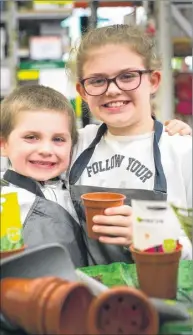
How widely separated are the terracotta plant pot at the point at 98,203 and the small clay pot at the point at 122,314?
0.35 m

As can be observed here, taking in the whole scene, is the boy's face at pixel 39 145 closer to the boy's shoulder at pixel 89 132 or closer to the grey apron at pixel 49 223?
the grey apron at pixel 49 223

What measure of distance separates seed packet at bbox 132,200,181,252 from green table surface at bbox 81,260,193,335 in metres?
0.09

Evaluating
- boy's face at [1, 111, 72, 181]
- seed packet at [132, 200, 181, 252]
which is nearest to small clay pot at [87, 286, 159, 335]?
seed packet at [132, 200, 181, 252]

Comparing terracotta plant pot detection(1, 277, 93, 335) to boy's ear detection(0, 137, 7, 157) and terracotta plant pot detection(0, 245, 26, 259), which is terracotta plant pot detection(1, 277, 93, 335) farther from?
boy's ear detection(0, 137, 7, 157)

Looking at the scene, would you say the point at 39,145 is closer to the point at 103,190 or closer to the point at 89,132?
the point at 103,190

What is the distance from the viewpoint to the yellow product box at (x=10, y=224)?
3.11 feet

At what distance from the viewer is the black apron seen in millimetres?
1213

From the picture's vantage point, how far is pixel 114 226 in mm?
1104

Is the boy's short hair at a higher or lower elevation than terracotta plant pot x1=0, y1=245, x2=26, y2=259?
higher

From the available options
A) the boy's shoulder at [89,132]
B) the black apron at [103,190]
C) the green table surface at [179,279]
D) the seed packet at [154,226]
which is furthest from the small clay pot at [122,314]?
the boy's shoulder at [89,132]

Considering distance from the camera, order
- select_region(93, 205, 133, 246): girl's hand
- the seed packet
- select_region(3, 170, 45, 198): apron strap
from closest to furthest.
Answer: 1. the seed packet
2. select_region(93, 205, 133, 246): girl's hand
3. select_region(3, 170, 45, 198): apron strap

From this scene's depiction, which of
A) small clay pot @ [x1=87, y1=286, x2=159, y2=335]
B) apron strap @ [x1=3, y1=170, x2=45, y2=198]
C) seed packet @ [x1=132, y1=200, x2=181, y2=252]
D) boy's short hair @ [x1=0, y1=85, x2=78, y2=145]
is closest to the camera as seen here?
small clay pot @ [x1=87, y1=286, x2=159, y2=335]

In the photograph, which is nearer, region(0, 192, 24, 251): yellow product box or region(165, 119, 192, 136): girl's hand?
region(0, 192, 24, 251): yellow product box

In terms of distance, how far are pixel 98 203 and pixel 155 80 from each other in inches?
17.9
